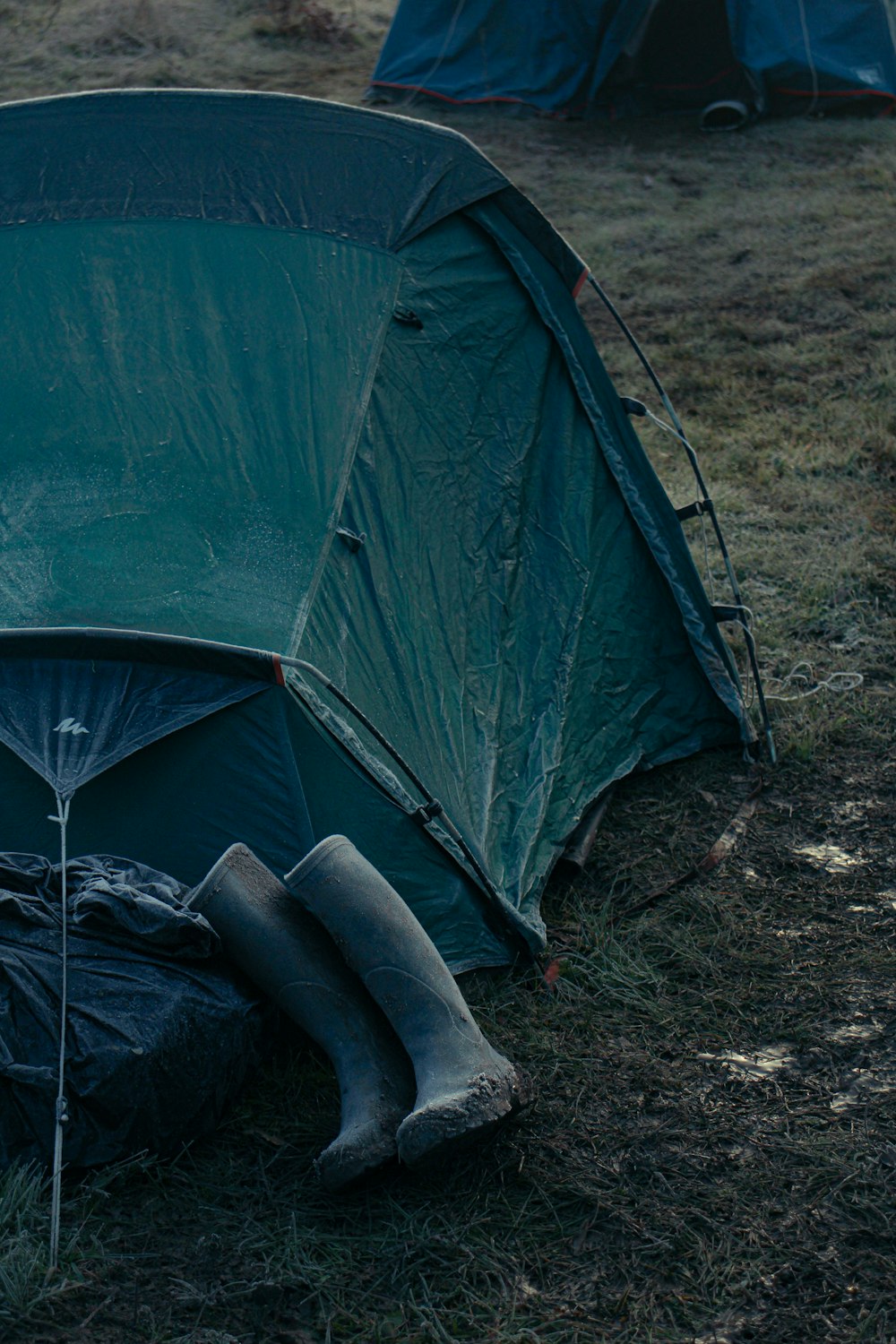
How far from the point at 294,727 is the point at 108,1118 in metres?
1.00

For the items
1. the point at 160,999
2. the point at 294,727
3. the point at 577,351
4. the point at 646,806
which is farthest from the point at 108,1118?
the point at 577,351

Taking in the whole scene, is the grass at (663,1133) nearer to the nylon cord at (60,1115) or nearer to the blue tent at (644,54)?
the nylon cord at (60,1115)

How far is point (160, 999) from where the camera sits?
304cm

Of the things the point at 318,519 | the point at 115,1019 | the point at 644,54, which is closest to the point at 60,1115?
the point at 115,1019

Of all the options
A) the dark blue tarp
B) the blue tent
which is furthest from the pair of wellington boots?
the blue tent

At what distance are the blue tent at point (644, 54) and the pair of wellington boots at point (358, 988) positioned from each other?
10076 mm

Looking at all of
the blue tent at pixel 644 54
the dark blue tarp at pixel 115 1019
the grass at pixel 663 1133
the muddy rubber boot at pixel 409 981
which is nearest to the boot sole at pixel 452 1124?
the muddy rubber boot at pixel 409 981

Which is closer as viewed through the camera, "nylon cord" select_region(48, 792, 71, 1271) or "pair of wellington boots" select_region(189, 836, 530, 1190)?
"nylon cord" select_region(48, 792, 71, 1271)

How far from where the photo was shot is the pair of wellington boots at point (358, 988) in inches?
116

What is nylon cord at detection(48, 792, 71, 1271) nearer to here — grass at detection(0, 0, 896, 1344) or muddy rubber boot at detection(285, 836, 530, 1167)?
grass at detection(0, 0, 896, 1344)

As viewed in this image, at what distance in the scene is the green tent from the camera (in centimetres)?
345

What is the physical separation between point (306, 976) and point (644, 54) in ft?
34.8

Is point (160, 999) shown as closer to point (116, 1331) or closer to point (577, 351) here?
point (116, 1331)

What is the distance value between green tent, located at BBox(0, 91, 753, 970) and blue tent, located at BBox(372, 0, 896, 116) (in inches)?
309
